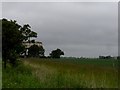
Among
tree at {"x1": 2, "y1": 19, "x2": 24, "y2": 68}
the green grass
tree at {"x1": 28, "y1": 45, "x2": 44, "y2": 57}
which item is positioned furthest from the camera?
tree at {"x1": 28, "y1": 45, "x2": 44, "y2": 57}

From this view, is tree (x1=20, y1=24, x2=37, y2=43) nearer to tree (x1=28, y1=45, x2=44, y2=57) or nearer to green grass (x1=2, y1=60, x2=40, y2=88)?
green grass (x1=2, y1=60, x2=40, y2=88)

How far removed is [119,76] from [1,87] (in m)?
4.37

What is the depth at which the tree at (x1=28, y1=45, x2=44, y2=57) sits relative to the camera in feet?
247

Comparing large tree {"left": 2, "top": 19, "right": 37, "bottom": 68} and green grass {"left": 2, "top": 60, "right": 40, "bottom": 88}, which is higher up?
large tree {"left": 2, "top": 19, "right": 37, "bottom": 68}

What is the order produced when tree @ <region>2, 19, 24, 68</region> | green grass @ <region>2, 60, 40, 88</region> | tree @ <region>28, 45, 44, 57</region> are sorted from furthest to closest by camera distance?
tree @ <region>28, 45, 44, 57</region>
tree @ <region>2, 19, 24, 68</region>
green grass @ <region>2, 60, 40, 88</region>

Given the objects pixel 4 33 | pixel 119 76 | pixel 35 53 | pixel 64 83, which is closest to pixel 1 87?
pixel 64 83

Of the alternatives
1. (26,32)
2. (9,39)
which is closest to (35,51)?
(26,32)

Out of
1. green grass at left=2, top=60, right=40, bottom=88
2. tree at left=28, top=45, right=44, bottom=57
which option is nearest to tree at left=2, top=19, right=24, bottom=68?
green grass at left=2, top=60, right=40, bottom=88

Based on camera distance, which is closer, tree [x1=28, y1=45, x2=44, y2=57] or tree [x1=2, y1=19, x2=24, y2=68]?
tree [x1=2, y1=19, x2=24, y2=68]

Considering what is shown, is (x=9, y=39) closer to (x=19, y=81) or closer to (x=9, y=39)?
(x=9, y=39)

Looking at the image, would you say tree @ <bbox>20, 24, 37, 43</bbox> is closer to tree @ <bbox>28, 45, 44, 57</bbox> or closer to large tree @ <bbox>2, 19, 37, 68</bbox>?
large tree @ <bbox>2, 19, 37, 68</bbox>

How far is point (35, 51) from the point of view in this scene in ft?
259

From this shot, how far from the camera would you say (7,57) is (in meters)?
24.8

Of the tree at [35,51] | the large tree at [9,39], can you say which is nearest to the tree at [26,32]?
the large tree at [9,39]
